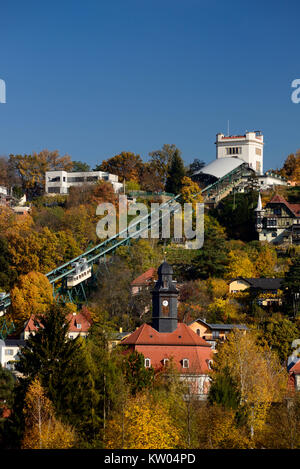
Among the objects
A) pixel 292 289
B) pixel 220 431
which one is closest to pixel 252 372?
pixel 220 431

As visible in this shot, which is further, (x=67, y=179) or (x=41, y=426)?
(x=67, y=179)

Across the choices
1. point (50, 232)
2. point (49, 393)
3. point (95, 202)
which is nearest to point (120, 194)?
point (95, 202)

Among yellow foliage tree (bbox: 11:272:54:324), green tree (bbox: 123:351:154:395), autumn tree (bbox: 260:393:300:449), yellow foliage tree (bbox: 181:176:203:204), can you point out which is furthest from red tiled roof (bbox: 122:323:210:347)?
yellow foliage tree (bbox: 181:176:203:204)

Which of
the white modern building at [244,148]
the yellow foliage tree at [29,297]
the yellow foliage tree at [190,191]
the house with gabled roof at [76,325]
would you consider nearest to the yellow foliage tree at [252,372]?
the house with gabled roof at [76,325]

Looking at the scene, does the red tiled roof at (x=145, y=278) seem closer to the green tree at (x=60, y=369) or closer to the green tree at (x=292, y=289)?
the green tree at (x=292, y=289)

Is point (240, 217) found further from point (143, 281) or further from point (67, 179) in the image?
point (67, 179)

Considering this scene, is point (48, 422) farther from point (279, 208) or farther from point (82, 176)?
point (82, 176)

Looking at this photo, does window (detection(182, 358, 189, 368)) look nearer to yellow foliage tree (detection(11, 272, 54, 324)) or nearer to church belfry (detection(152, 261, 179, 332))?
church belfry (detection(152, 261, 179, 332))
